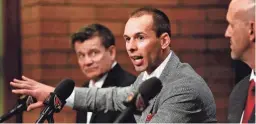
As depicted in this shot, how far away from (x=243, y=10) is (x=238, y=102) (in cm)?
39

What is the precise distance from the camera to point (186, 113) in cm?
309

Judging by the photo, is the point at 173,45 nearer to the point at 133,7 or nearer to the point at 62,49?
the point at 133,7

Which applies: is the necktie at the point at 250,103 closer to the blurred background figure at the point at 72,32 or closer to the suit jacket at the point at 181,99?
the suit jacket at the point at 181,99

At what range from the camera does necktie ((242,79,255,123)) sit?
2.88 m

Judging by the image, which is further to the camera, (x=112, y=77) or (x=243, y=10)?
(x=112, y=77)

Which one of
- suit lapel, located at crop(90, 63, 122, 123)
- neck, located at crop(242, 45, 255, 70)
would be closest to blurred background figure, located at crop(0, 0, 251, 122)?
suit lapel, located at crop(90, 63, 122, 123)

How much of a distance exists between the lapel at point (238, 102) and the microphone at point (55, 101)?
66 cm

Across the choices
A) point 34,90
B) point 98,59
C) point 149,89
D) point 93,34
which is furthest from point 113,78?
point 149,89

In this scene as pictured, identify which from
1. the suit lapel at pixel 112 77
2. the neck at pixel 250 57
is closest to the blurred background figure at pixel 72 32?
the suit lapel at pixel 112 77

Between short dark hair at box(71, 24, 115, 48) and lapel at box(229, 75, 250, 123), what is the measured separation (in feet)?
5.81

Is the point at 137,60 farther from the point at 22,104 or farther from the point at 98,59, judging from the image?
the point at 98,59

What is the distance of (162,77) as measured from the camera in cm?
322

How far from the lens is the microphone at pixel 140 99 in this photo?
A: 2.61m

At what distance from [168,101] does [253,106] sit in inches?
15.1
